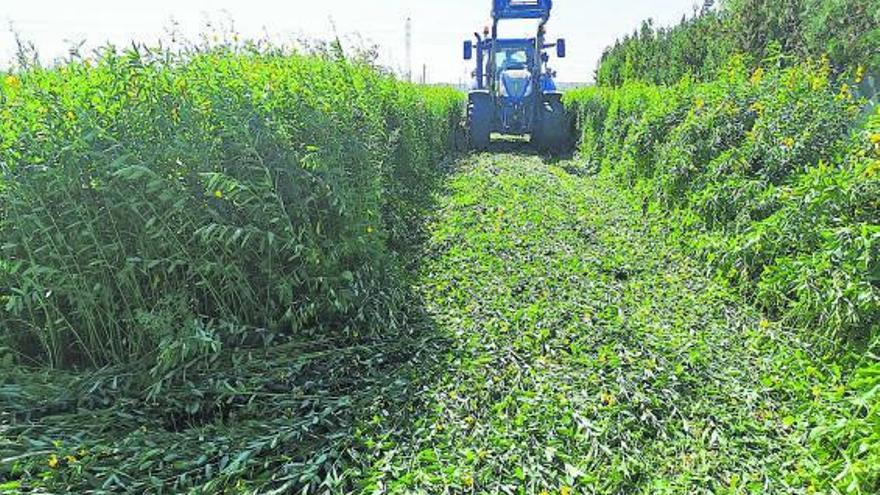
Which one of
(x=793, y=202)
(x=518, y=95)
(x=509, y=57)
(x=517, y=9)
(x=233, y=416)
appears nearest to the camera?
(x=233, y=416)

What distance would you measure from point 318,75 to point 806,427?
11.8 ft

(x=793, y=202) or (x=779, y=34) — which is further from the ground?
(x=779, y=34)

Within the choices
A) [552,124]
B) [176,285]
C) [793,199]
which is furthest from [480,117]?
[176,285]

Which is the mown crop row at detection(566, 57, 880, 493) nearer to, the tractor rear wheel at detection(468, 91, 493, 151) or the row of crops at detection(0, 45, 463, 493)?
the row of crops at detection(0, 45, 463, 493)

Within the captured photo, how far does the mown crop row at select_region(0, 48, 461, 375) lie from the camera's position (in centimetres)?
247

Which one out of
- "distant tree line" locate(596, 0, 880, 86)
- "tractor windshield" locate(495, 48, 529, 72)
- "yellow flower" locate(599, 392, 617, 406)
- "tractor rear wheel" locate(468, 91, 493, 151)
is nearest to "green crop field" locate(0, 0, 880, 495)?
"yellow flower" locate(599, 392, 617, 406)

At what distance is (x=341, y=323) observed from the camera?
3209 millimetres

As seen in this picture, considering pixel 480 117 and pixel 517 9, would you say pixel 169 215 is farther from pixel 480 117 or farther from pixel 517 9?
pixel 517 9

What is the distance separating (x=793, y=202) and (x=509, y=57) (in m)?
8.94

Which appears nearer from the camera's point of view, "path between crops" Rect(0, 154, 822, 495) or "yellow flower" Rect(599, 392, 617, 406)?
"path between crops" Rect(0, 154, 822, 495)

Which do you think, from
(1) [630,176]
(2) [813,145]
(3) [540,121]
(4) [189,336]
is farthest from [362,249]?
(3) [540,121]

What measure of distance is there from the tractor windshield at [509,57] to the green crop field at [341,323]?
7883 mm

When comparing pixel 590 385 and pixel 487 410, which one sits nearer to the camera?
pixel 487 410

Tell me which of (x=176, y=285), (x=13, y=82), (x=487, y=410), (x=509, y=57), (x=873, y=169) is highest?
(x=509, y=57)
